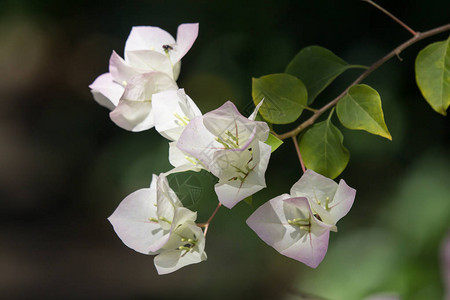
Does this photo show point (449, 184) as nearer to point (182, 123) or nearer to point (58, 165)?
point (182, 123)

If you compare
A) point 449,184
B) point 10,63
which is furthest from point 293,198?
point 10,63

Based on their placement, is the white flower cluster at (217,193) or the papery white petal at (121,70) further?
the papery white petal at (121,70)

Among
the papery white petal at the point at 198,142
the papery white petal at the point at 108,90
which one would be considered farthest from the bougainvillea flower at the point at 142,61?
the papery white petal at the point at 198,142

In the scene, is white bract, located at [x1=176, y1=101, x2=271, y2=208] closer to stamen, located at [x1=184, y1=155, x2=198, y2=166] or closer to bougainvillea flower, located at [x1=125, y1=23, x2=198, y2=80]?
stamen, located at [x1=184, y1=155, x2=198, y2=166]

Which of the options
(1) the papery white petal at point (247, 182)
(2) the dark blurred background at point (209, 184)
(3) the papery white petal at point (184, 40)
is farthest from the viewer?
(2) the dark blurred background at point (209, 184)

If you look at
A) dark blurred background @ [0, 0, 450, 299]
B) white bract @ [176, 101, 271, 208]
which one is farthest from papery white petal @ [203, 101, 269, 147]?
dark blurred background @ [0, 0, 450, 299]

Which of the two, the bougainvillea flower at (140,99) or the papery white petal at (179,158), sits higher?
the bougainvillea flower at (140,99)

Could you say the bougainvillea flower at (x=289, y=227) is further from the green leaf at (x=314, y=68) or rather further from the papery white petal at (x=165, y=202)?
the green leaf at (x=314, y=68)
